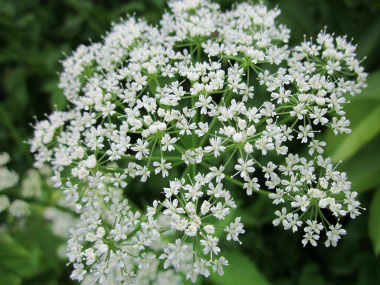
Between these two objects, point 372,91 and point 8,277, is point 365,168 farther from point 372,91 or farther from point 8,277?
point 8,277

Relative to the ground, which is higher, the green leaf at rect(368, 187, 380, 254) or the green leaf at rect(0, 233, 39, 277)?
the green leaf at rect(0, 233, 39, 277)

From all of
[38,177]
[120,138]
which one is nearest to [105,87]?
[120,138]

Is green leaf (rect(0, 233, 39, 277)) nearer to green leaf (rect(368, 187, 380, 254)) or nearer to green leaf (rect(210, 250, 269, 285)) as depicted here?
green leaf (rect(210, 250, 269, 285))

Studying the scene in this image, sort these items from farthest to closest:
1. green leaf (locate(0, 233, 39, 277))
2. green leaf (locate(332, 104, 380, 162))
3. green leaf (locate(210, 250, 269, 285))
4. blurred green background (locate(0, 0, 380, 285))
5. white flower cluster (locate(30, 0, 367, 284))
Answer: green leaf (locate(0, 233, 39, 277)), blurred green background (locate(0, 0, 380, 285)), green leaf (locate(210, 250, 269, 285)), green leaf (locate(332, 104, 380, 162)), white flower cluster (locate(30, 0, 367, 284))

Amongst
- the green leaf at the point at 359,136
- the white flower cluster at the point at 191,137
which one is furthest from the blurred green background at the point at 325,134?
the white flower cluster at the point at 191,137

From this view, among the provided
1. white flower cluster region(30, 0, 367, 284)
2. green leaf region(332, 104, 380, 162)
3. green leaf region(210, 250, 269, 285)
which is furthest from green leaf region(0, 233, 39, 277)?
green leaf region(332, 104, 380, 162)

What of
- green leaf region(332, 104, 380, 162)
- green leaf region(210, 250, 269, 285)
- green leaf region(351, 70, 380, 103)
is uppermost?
green leaf region(351, 70, 380, 103)
